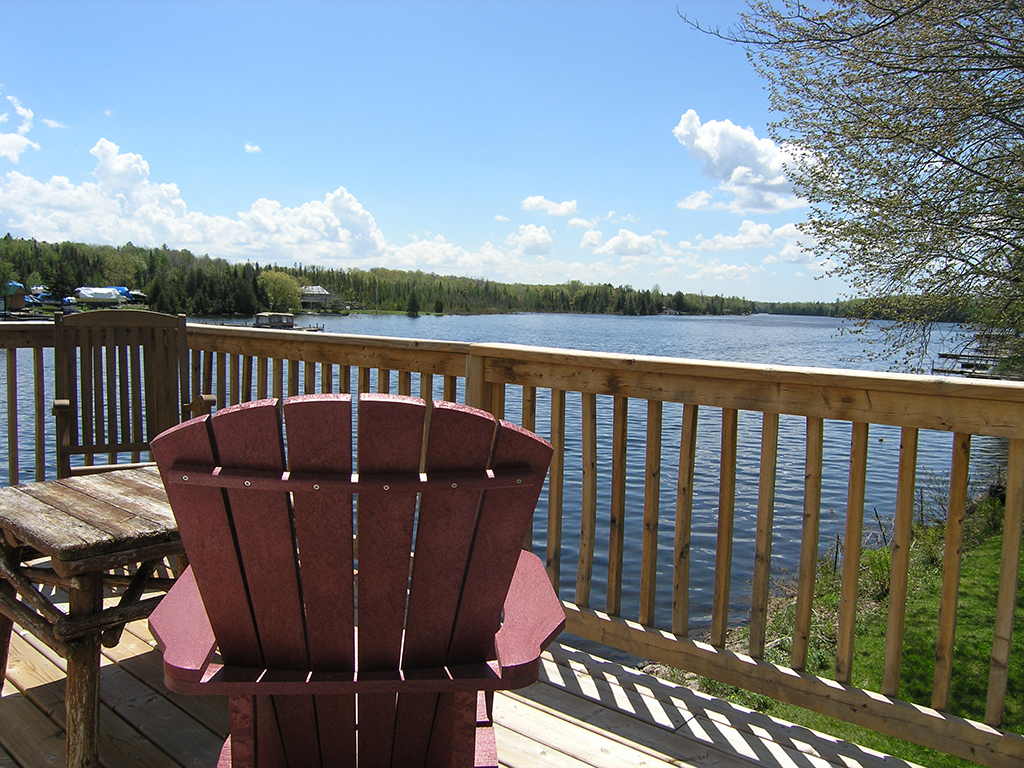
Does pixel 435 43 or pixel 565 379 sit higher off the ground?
pixel 435 43

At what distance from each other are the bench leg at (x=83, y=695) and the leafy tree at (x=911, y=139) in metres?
6.99

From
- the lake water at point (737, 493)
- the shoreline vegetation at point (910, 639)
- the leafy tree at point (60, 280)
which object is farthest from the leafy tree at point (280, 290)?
the shoreline vegetation at point (910, 639)

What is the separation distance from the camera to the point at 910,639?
190 inches

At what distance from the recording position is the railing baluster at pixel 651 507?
232cm

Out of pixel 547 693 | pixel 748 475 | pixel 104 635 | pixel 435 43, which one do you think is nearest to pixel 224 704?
pixel 104 635

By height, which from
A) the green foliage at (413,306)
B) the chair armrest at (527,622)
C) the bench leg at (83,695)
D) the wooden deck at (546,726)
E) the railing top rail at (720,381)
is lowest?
the wooden deck at (546,726)

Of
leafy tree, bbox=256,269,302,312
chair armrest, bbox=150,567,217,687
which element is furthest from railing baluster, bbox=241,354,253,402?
leafy tree, bbox=256,269,302,312

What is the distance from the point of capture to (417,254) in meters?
67.7

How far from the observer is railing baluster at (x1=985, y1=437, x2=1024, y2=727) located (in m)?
1.77

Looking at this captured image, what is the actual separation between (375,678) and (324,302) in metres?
65.7

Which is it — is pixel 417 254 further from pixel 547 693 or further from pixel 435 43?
pixel 547 693

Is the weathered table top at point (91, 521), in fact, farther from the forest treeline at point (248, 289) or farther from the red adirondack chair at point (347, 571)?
the forest treeline at point (248, 289)

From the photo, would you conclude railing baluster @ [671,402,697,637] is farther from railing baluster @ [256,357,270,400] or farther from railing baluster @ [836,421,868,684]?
railing baluster @ [256,357,270,400]

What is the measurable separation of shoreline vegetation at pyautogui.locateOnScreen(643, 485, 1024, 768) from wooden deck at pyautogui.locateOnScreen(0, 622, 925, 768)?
807 millimetres
